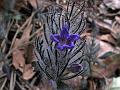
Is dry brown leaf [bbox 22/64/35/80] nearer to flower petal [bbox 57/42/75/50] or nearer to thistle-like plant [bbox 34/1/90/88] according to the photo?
thistle-like plant [bbox 34/1/90/88]

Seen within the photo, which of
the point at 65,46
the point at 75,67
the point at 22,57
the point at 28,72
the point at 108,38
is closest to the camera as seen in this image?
the point at 65,46

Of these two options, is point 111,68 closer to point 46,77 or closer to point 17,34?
point 17,34

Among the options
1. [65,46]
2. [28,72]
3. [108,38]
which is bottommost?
[28,72]

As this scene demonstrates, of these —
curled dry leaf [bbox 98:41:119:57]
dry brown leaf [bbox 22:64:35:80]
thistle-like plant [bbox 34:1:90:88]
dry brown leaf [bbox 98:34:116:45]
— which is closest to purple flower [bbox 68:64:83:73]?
thistle-like plant [bbox 34:1:90:88]

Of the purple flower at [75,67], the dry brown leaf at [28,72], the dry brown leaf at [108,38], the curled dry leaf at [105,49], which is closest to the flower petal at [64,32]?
the purple flower at [75,67]

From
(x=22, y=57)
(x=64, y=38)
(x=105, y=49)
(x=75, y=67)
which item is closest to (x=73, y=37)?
(x=64, y=38)

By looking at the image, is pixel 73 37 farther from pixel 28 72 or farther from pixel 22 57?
pixel 22 57

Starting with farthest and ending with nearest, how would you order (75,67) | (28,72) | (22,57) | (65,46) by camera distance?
1. (22,57)
2. (28,72)
3. (75,67)
4. (65,46)

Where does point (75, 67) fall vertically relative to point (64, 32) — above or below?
below

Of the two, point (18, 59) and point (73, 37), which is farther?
point (18, 59)
